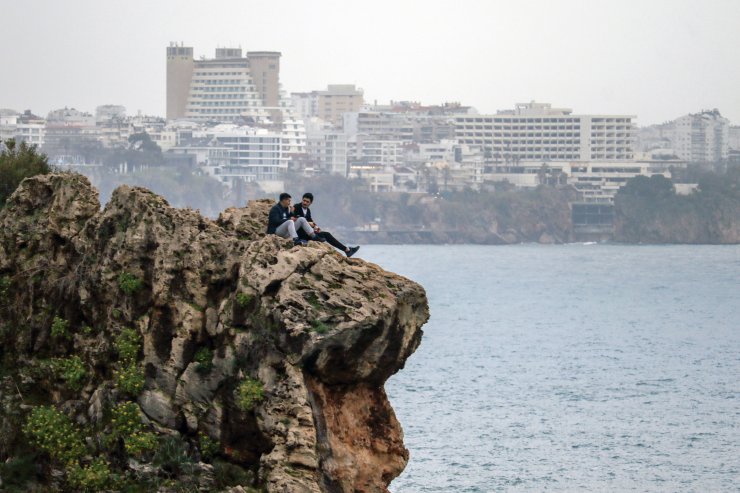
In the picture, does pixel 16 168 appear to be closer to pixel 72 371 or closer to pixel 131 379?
pixel 72 371

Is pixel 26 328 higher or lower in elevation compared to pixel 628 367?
higher

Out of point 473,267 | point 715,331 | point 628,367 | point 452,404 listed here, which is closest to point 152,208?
point 452,404

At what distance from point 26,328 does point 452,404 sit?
27319mm

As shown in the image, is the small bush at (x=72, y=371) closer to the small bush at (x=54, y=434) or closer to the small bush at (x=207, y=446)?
the small bush at (x=54, y=434)

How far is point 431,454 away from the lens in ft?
128

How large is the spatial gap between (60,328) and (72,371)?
702mm

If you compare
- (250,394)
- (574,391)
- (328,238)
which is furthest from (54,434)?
(574,391)

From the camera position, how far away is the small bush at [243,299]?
19.7m

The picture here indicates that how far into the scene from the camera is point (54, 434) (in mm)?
21109

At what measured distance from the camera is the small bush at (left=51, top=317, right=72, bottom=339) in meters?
21.9

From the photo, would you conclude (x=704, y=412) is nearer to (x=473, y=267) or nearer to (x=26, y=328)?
(x=26, y=328)

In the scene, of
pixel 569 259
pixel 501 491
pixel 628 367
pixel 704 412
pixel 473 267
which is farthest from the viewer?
pixel 569 259

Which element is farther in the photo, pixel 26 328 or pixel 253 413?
pixel 26 328

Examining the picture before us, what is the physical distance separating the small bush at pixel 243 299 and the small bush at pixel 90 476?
257cm
